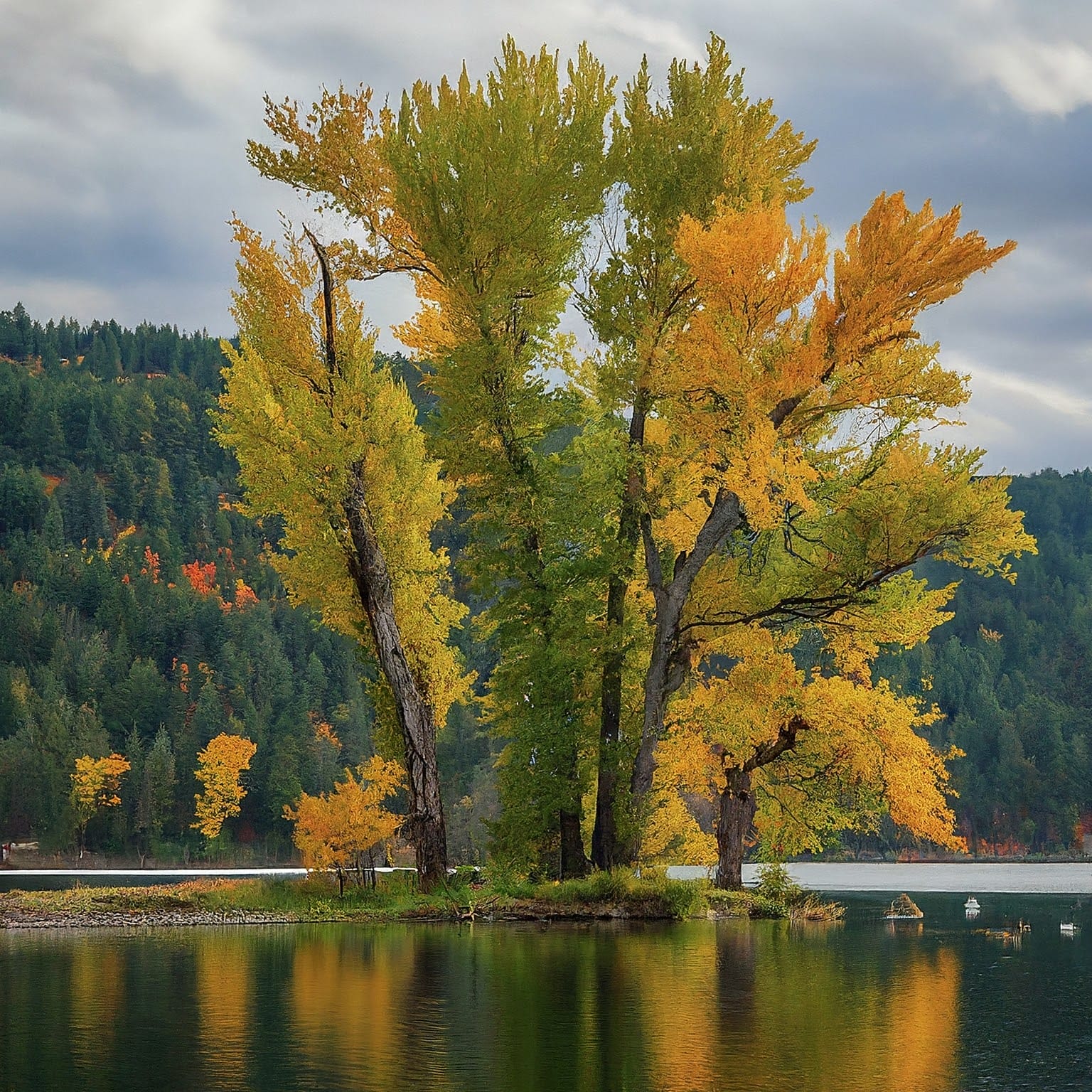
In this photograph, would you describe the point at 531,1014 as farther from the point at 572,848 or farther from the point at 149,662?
the point at 149,662

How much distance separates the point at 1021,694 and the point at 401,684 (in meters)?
150

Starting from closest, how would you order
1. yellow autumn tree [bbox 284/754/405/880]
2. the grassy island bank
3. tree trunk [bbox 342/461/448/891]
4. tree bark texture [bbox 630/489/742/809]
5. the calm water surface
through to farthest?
1. the calm water surface
2. the grassy island bank
3. tree bark texture [bbox 630/489/742/809]
4. tree trunk [bbox 342/461/448/891]
5. yellow autumn tree [bbox 284/754/405/880]

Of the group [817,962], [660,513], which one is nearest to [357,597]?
[660,513]

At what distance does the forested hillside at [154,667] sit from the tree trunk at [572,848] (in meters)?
70.3

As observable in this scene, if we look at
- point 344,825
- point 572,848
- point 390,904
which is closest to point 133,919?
point 390,904

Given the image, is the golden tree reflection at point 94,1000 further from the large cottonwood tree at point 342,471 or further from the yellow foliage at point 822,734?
the yellow foliage at point 822,734

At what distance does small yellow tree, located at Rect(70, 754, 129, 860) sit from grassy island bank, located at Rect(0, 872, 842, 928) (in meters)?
88.1

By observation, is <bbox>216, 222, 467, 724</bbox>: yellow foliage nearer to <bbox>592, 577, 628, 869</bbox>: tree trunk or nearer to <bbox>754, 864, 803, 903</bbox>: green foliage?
<bbox>592, 577, 628, 869</bbox>: tree trunk

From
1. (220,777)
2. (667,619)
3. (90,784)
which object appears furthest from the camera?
(90,784)

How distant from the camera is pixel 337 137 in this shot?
2598 cm

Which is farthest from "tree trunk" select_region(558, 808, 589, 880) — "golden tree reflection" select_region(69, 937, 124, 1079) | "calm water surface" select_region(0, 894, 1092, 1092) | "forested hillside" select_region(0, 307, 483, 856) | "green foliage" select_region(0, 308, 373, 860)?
"green foliage" select_region(0, 308, 373, 860)

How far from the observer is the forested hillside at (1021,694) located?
141 metres

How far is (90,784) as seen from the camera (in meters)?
108

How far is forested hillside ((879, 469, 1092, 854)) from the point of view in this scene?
141000 millimetres
